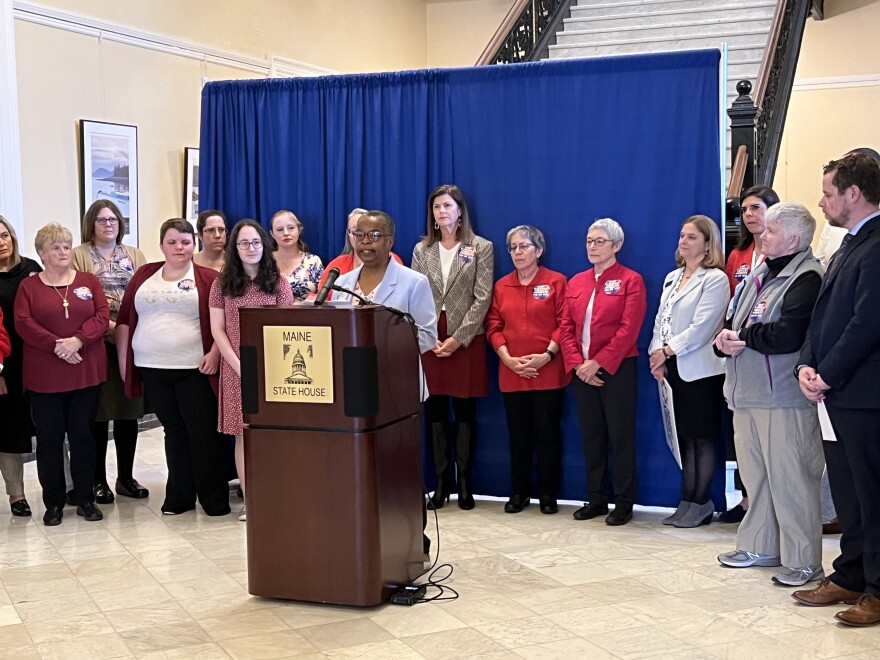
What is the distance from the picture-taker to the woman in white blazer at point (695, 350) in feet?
16.1

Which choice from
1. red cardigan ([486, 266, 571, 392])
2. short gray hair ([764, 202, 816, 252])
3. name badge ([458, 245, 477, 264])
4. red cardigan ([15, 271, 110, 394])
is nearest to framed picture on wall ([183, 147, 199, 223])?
red cardigan ([15, 271, 110, 394])

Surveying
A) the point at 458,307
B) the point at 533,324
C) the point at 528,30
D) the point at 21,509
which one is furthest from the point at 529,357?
the point at 528,30

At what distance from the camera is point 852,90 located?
37.1ft

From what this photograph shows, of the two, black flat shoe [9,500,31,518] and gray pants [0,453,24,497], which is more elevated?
gray pants [0,453,24,497]

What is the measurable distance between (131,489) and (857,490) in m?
3.98

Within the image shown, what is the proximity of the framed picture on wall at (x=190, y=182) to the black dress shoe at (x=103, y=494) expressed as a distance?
326 cm

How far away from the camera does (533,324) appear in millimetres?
5340

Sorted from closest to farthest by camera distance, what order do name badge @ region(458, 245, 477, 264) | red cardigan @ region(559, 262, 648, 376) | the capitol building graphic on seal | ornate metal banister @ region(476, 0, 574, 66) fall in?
the capitol building graphic on seal, red cardigan @ region(559, 262, 648, 376), name badge @ region(458, 245, 477, 264), ornate metal banister @ region(476, 0, 574, 66)

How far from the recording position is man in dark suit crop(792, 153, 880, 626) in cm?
354

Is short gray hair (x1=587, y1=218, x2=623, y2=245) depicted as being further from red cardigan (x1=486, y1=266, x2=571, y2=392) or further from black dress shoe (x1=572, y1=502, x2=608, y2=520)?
black dress shoe (x1=572, y1=502, x2=608, y2=520)

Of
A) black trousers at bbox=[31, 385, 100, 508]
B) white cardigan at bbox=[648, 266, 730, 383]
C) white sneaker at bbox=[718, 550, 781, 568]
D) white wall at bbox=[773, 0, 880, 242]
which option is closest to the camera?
white sneaker at bbox=[718, 550, 781, 568]

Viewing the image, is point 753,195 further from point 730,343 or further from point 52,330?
point 52,330

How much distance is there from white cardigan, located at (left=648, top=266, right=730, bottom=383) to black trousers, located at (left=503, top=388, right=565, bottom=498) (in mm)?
731

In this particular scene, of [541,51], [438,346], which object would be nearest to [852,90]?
[541,51]
